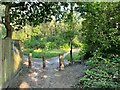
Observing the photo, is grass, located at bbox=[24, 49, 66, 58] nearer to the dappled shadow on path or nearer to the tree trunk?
the dappled shadow on path

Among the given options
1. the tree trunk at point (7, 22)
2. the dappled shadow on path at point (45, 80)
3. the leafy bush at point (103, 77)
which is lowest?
the dappled shadow on path at point (45, 80)

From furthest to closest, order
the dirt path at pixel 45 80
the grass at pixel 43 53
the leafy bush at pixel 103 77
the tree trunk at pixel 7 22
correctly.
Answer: the grass at pixel 43 53 → the tree trunk at pixel 7 22 → the dirt path at pixel 45 80 → the leafy bush at pixel 103 77

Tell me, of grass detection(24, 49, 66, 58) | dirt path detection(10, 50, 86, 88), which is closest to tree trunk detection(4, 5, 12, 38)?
dirt path detection(10, 50, 86, 88)

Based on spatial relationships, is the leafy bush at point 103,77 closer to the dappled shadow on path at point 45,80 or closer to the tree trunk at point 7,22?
the dappled shadow on path at point 45,80

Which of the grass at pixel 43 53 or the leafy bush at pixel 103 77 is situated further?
the grass at pixel 43 53

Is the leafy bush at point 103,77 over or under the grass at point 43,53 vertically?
over

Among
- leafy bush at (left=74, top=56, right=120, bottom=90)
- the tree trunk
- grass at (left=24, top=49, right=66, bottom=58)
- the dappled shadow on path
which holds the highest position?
the tree trunk

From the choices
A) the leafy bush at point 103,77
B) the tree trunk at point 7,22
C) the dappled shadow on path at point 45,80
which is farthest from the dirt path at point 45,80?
the tree trunk at point 7,22

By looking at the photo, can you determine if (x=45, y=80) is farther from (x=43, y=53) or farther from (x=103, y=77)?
(x=43, y=53)

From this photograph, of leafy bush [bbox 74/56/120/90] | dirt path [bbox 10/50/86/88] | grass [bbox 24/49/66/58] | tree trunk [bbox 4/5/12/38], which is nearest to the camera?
leafy bush [bbox 74/56/120/90]

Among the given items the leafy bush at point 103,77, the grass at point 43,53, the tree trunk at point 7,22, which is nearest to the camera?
the leafy bush at point 103,77

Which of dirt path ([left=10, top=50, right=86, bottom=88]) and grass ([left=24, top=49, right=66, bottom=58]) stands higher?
dirt path ([left=10, top=50, right=86, bottom=88])

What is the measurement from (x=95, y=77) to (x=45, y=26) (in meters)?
8.61

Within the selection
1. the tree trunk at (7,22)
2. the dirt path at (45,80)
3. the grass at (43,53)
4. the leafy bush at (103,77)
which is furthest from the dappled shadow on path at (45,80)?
the grass at (43,53)
